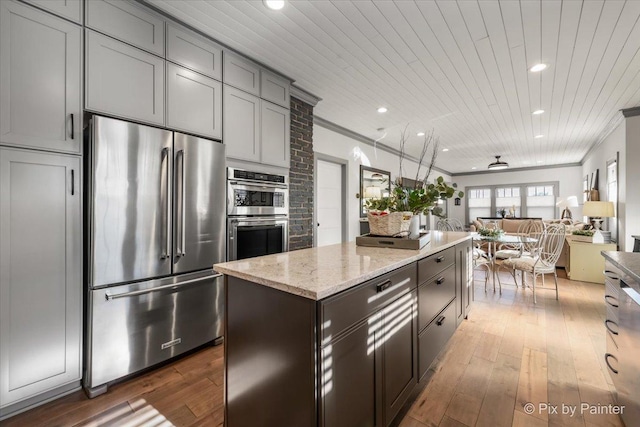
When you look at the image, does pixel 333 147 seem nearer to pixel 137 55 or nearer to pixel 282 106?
pixel 282 106

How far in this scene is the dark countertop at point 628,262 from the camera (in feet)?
3.95

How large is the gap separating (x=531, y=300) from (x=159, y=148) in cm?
459

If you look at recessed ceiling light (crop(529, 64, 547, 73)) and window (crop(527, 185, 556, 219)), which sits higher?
recessed ceiling light (crop(529, 64, 547, 73))

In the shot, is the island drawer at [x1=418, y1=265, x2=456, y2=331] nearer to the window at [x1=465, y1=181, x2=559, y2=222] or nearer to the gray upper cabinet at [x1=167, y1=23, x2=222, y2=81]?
the gray upper cabinet at [x1=167, y1=23, x2=222, y2=81]

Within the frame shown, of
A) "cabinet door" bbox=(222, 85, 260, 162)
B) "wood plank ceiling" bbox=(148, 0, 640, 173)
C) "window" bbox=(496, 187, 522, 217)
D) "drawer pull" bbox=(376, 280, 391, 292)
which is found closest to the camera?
"drawer pull" bbox=(376, 280, 391, 292)

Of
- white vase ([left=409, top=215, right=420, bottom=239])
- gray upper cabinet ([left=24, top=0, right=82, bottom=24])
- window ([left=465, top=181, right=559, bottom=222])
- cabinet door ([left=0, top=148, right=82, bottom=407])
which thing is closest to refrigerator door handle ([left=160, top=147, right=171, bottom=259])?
cabinet door ([left=0, top=148, right=82, bottom=407])

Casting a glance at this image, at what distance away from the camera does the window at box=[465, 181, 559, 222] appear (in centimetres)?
952

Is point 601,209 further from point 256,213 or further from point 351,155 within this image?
point 256,213

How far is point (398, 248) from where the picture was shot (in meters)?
1.92

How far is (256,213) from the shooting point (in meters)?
2.79

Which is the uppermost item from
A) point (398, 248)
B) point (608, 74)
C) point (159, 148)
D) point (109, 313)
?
point (608, 74)

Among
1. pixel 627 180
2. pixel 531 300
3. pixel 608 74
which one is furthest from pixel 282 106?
pixel 627 180

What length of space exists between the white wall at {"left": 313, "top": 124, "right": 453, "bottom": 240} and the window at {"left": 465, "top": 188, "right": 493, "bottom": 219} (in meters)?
6.40

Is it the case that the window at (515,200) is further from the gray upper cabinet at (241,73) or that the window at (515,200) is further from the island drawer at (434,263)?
the gray upper cabinet at (241,73)
